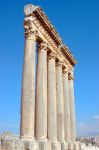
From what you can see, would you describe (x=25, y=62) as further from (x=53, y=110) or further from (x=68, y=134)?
(x=68, y=134)

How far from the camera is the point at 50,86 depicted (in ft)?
92.9

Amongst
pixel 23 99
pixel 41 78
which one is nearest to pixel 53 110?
pixel 41 78

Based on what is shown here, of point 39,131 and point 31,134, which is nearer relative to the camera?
point 31,134

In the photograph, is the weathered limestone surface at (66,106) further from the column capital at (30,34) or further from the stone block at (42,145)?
the column capital at (30,34)

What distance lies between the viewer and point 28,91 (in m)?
22.3

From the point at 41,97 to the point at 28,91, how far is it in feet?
9.05

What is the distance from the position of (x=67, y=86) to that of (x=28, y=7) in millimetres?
14017

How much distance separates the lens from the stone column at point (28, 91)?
2142 cm

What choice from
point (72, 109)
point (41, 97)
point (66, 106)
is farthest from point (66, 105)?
point (41, 97)

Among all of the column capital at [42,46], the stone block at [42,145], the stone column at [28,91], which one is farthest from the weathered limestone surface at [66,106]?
the stone column at [28,91]

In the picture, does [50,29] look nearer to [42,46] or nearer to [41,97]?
[42,46]

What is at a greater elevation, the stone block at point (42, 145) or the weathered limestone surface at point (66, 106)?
the weathered limestone surface at point (66, 106)

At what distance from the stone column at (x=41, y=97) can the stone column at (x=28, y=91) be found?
2.16 m

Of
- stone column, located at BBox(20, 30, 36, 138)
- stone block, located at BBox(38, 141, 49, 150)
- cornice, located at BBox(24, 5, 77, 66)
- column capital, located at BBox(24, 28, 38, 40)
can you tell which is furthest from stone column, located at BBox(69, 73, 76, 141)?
column capital, located at BBox(24, 28, 38, 40)
